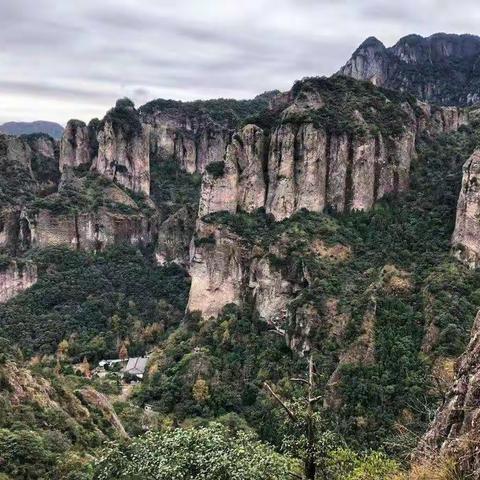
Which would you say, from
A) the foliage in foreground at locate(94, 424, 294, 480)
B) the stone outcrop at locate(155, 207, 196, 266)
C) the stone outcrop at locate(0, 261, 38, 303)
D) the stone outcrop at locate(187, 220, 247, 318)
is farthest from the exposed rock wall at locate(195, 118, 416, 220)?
the foliage in foreground at locate(94, 424, 294, 480)

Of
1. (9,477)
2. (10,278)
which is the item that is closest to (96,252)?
(10,278)

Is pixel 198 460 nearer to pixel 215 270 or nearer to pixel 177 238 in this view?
pixel 215 270

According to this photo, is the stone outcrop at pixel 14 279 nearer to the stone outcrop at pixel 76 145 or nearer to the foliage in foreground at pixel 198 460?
Answer: the stone outcrop at pixel 76 145

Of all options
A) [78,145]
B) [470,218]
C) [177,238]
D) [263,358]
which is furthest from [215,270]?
[78,145]

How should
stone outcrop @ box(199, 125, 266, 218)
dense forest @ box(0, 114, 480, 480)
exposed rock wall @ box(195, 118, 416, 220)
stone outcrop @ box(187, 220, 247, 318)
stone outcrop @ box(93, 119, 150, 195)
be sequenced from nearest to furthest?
dense forest @ box(0, 114, 480, 480), stone outcrop @ box(187, 220, 247, 318), exposed rock wall @ box(195, 118, 416, 220), stone outcrop @ box(199, 125, 266, 218), stone outcrop @ box(93, 119, 150, 195)

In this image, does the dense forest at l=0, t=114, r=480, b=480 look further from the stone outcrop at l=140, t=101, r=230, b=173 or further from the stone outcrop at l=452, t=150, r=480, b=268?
the stone outcrop at l=140, t=101, r=230, b=173

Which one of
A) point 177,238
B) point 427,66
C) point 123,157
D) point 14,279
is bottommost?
point 14,279

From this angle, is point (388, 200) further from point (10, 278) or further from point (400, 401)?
point (10, 278)
